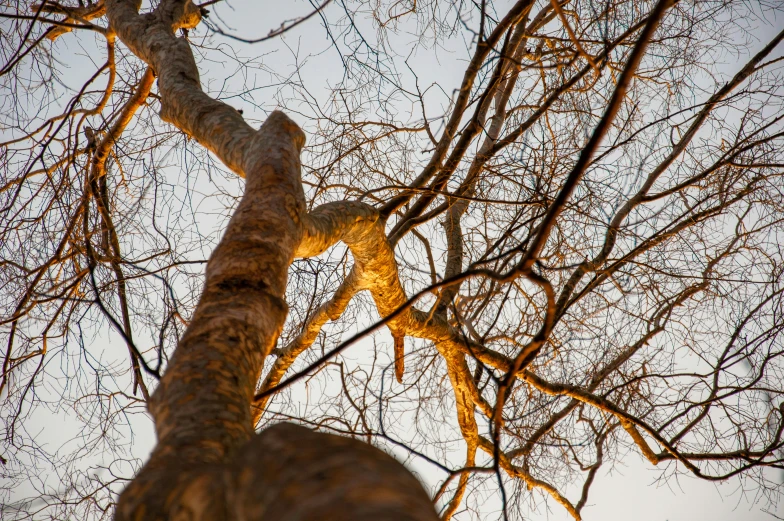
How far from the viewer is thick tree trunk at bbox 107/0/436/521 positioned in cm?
48

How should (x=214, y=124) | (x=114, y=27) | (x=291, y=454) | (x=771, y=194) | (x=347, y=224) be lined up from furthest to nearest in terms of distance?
1. (x=771, y=194)
2. (x=114, y=27)
3. (x=347, y=224)
4. (x=214, y=124)
5. (x=291, y=454)

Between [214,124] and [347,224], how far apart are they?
499mm

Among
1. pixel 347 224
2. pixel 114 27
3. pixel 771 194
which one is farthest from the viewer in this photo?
pixel 771 194

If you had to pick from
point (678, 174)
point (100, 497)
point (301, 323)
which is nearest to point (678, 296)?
point (678, 174)

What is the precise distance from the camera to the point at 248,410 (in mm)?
788

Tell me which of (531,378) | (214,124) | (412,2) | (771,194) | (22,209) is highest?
(412,2)

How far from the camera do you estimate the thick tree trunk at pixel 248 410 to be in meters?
0.48

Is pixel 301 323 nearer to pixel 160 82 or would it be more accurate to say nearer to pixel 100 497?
pixel 100 497

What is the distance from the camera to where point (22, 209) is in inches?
95.0

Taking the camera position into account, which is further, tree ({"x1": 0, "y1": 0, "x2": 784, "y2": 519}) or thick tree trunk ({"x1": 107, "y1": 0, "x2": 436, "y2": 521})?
tree ({"x1": 0, "y1": 0, "x2": 784, "y2": 519})

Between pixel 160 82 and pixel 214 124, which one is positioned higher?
pixel 160 82

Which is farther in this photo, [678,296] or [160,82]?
[678,296]

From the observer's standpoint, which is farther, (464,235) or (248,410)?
(464,235)

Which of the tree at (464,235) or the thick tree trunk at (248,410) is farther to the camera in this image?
the tree at (464,235)
